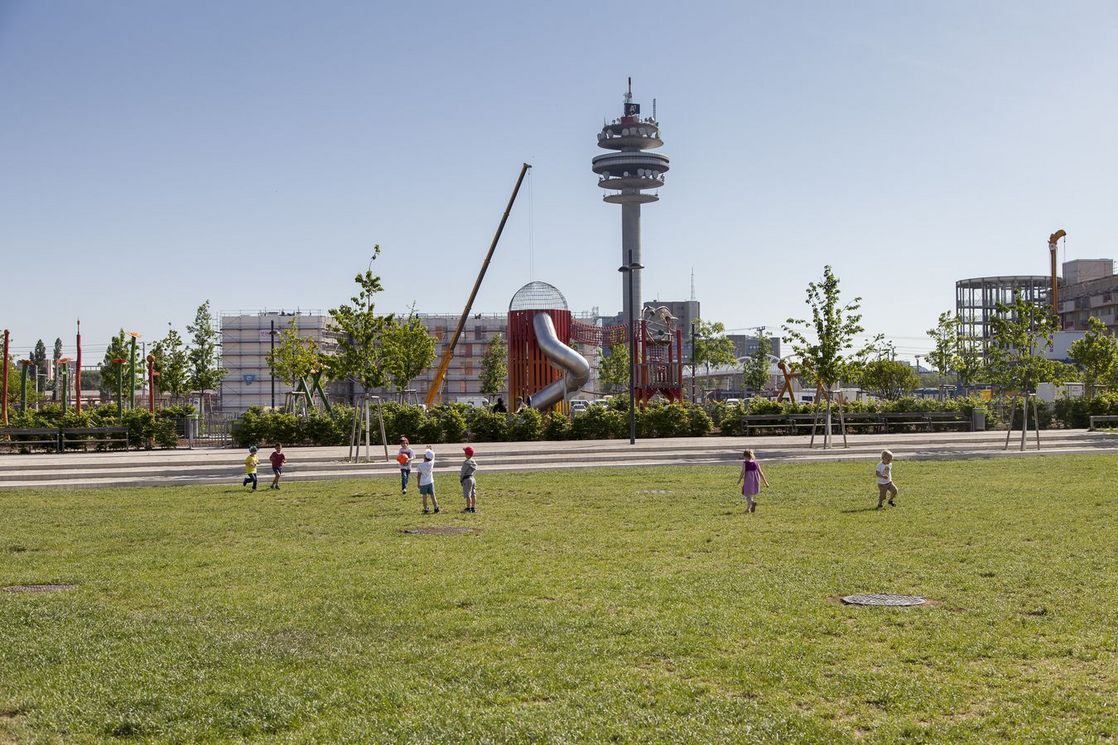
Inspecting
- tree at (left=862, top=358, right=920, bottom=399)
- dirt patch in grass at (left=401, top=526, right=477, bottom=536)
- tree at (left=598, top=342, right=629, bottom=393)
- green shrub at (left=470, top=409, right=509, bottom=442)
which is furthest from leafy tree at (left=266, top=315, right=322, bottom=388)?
tree at (left=862, top=358, right=920, bottom=399)

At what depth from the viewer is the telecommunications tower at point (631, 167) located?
139875 millimetres

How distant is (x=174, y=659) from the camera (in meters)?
9.23

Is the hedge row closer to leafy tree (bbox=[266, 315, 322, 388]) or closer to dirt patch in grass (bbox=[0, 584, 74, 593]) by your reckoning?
leafy tree (bbox=[266, 315, 322, 388])

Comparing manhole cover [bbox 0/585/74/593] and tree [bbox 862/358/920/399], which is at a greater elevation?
tree [bbox 862/358/920/399]

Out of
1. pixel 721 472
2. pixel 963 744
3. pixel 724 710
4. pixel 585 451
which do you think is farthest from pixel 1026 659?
pixel 585 451

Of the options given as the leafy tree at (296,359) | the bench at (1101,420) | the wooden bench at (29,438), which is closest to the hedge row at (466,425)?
the wooden bench at (29,438)

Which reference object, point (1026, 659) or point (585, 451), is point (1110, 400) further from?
point (1026, 659)

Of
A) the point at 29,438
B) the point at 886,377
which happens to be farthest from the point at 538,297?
the point at 29,438

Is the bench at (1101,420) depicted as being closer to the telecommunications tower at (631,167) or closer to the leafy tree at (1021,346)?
the leafy tree at (1021,346)

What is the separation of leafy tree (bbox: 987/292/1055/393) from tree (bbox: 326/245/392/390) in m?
22.7

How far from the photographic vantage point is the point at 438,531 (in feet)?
57.2

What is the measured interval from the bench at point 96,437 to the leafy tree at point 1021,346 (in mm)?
33416

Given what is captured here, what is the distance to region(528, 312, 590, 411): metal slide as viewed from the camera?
5997 cm

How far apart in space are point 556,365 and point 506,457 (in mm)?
26892
